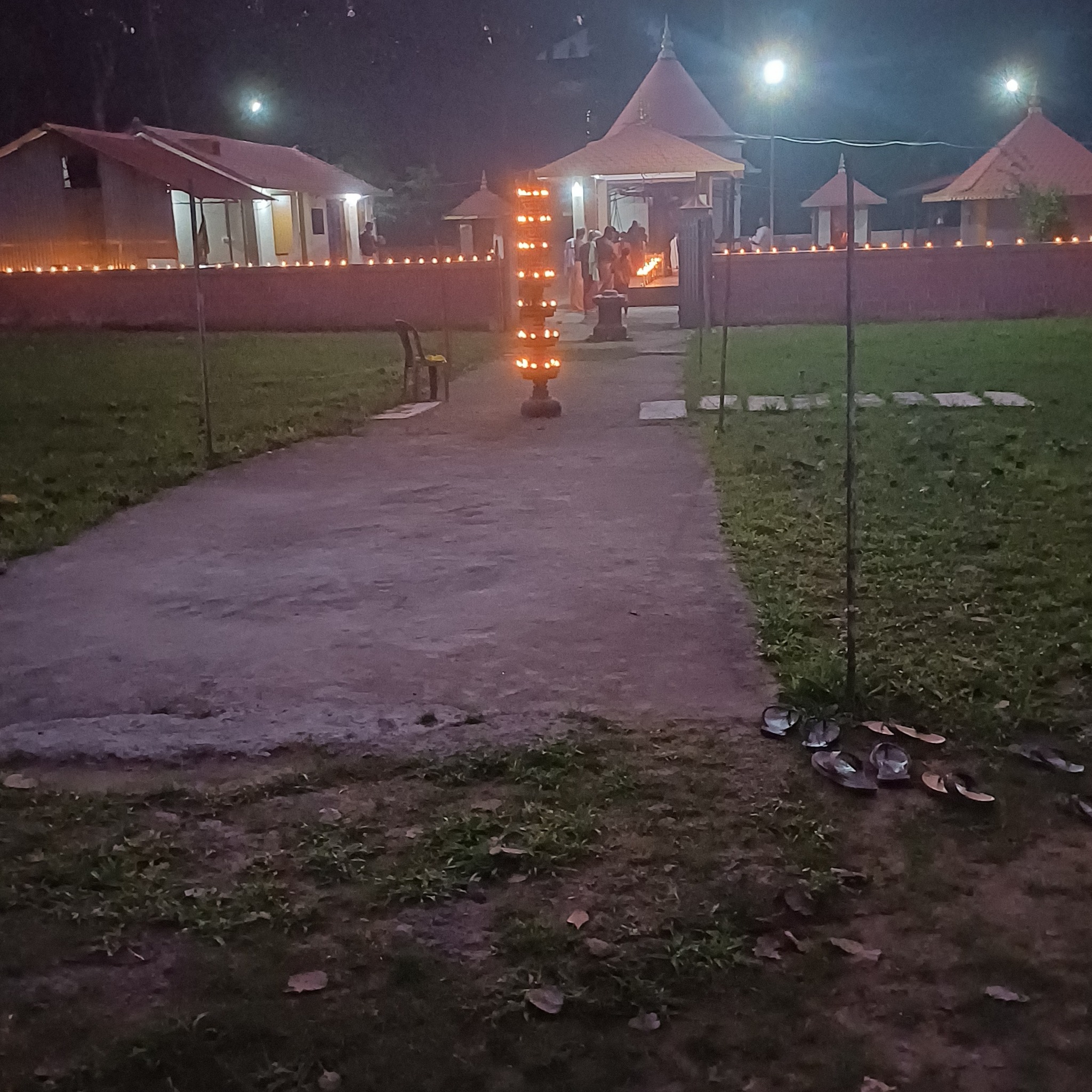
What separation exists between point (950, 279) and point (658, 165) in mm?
6922

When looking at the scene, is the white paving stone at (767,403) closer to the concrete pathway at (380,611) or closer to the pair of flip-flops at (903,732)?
the concrete pathway at (380,611)

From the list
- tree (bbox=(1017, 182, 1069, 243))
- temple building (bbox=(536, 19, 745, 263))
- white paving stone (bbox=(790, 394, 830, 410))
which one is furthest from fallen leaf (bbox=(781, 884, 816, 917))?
tree (bbox=(1017, 182, 1069, 243))

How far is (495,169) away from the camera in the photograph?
53031 millimetres

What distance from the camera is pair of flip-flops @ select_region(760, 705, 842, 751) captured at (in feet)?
13.7

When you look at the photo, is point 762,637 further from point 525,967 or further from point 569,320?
point 569,320

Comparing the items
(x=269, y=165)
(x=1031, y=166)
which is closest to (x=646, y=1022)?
(x=1031, y=166)

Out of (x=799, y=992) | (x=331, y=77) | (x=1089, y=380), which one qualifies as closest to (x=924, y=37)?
(x=331, y=77)

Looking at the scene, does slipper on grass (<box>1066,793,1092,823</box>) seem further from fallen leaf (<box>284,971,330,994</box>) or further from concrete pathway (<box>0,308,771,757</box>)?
A: fallen leaf (<box>284,971,330,994</box>)

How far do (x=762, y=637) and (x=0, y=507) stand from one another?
5.12 meters

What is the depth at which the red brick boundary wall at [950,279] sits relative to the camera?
21047 millimetres

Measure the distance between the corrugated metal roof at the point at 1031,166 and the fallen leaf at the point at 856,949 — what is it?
29409mm

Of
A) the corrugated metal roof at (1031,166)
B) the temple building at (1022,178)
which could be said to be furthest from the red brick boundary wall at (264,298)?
the corrugated metal roof at (1031,166)

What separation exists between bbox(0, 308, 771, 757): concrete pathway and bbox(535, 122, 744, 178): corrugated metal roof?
57.5 feet

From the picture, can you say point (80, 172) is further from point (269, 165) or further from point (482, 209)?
point (482, 209)
